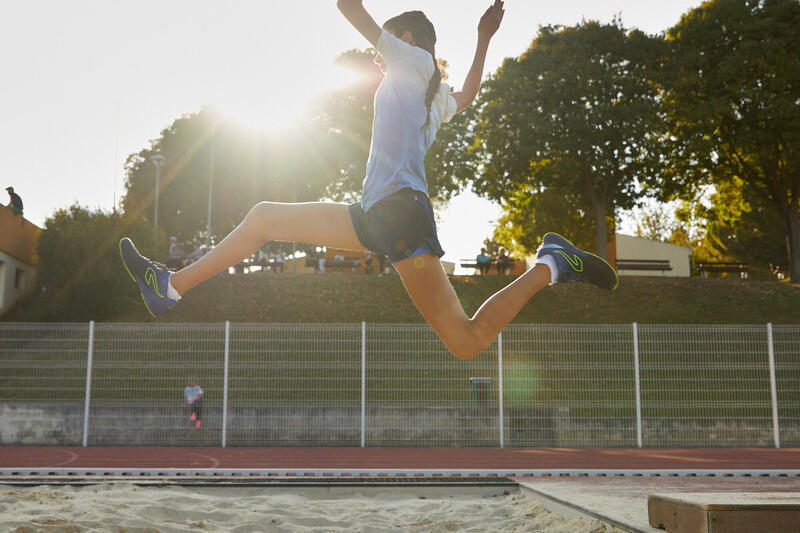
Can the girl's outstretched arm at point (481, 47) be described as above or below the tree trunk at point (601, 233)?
below

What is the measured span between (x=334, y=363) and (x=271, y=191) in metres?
27.2

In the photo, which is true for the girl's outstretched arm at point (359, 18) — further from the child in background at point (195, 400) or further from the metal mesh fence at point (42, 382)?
the metal mesh fence at point (42, 382)

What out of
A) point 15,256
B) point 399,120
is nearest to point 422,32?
point 399,120

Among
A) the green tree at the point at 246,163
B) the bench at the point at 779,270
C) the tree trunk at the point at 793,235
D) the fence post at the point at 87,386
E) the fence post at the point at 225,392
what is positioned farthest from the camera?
the bench at the point at 779,270

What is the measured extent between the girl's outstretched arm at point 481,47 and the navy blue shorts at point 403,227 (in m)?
0.72

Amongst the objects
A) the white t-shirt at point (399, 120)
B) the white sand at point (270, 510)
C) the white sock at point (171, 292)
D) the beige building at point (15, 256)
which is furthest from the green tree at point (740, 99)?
the white sock at point (171, 292)

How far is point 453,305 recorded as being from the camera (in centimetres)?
293

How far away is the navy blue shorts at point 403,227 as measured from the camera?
2736 mm

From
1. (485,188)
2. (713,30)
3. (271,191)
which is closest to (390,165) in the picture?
(485,188)

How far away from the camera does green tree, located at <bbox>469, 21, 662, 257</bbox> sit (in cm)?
2595

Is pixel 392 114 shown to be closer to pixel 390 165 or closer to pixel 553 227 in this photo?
pixel 390 165

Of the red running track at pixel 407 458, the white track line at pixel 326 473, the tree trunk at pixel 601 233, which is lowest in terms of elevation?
the red running track at pixel 407 458

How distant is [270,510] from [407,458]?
547cm

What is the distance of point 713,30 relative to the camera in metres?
27.3
